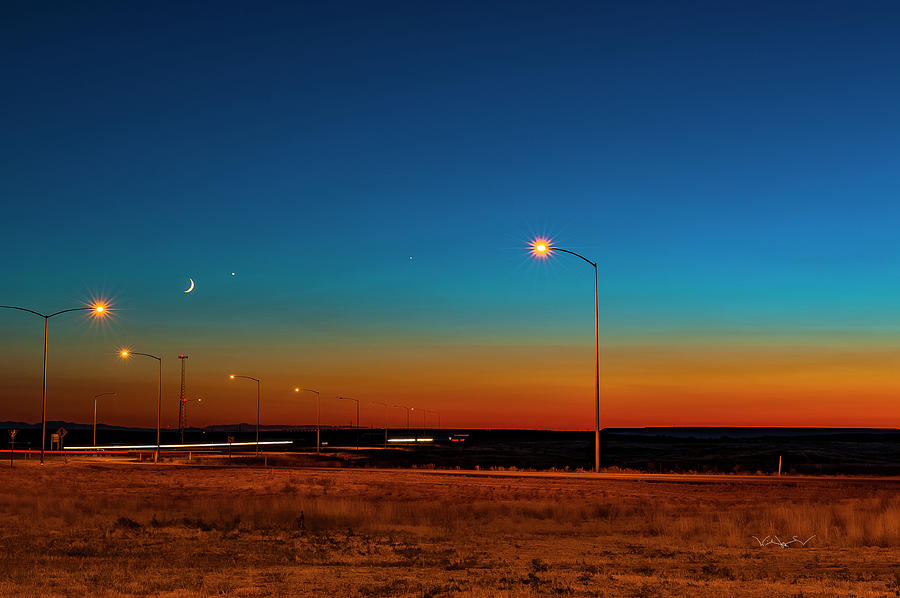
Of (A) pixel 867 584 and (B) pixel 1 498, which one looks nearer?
(A) pixel 867 584

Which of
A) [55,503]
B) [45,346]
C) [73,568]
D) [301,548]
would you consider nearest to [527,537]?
[301,548]

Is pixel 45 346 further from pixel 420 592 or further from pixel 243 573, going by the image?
pixel 420 592

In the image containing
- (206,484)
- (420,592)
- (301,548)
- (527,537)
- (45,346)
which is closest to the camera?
(420,592)

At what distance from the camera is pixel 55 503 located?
30.6 metres

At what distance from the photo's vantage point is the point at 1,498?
105 feet

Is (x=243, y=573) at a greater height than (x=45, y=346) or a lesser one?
lesser

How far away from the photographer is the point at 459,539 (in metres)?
22.4

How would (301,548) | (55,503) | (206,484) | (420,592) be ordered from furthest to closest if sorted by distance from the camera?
(206,484) < (55,503) < (301,548) < (420,592)

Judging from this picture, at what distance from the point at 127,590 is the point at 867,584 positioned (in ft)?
40.7

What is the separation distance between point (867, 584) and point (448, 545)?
952 cm

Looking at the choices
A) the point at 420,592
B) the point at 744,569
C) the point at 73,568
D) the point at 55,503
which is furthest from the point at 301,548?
the point at 55,503

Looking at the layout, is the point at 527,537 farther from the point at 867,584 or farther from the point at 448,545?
the point at 867,584

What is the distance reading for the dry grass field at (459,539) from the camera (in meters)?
15.0

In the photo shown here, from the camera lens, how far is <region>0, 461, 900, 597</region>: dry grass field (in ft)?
49.4
